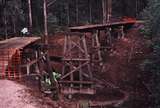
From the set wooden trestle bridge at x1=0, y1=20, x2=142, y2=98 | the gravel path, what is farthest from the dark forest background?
the gravel path

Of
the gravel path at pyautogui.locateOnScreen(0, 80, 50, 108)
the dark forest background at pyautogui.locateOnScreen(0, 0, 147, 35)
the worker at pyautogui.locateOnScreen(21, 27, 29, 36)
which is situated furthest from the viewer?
the dark forest background at pyautogui.locateOnScreen(0, 0, 147, 35)

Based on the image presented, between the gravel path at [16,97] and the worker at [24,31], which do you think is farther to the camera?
the worker at [24,31]

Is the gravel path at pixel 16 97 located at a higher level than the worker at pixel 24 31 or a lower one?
lower

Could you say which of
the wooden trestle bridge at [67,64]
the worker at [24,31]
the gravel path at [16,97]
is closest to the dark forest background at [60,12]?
the worker at [24,31]

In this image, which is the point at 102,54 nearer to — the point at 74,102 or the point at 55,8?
the point at 74,102

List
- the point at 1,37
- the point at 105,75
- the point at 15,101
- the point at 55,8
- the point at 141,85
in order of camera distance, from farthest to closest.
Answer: the point at 55,8, the point at 1,37, the point at 105,75, the point at 141,85, the point at 15,101

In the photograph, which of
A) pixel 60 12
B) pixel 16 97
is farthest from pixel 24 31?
pixel 16 97

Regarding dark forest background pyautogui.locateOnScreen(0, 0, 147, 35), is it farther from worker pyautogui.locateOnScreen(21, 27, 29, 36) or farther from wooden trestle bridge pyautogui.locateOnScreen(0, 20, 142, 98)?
wooden trestle bridge pyautogui.locateOnScreen(0, 20, 142, 98)

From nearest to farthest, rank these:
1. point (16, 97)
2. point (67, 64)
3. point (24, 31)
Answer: point (16, 97) → point (67, 64) → point (24, 31)

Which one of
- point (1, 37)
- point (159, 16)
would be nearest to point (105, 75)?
point (159, 16)

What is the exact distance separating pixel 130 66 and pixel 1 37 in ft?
51.3

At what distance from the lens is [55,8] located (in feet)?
136

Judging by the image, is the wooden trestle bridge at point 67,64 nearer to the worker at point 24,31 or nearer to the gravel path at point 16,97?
the gravel path at point 16,97

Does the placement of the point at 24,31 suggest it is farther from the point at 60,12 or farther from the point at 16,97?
the point at 16,97
